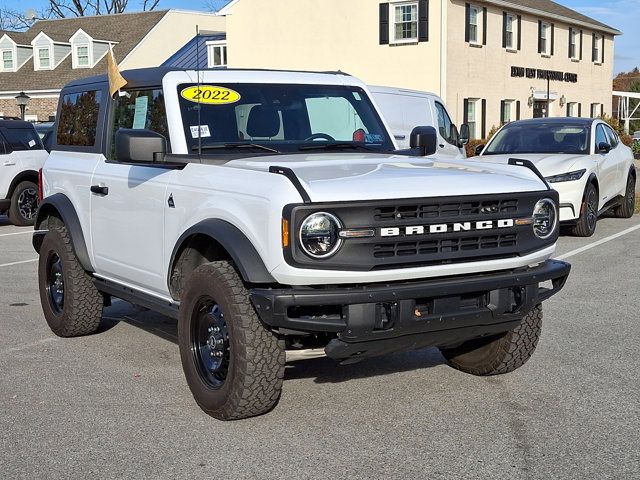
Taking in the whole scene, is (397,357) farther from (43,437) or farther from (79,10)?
(79,10)

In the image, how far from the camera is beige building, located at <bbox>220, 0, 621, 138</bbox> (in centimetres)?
3081

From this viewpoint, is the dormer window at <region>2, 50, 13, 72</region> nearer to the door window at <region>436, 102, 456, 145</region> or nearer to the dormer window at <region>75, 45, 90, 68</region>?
the dormer window at <region>75, 45, 90, 68</region>

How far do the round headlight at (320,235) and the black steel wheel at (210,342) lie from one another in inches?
28.0

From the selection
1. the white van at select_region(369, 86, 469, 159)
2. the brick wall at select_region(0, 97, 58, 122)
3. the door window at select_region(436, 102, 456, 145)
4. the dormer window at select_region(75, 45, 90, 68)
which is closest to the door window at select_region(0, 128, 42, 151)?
the white van at select_region(369, 86, 469, 159)

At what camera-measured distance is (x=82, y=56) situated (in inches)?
1767

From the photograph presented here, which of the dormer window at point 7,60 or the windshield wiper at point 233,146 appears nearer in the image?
the windshield wiper at point 233,146

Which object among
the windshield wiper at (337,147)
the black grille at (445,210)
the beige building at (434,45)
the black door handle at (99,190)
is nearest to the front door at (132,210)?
the black door handle at (99,190)

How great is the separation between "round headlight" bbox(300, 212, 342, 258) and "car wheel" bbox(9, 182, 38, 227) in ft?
42.5

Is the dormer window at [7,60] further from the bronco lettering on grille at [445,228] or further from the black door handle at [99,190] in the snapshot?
the bronco lettering on grille at [445,228]

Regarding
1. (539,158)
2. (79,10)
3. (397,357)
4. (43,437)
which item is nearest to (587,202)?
(539,158)

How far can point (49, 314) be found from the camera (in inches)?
291

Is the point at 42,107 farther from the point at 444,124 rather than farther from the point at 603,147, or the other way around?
the point at 603,147

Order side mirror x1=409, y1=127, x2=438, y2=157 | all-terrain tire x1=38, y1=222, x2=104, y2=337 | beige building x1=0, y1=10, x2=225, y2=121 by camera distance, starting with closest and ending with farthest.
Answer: side mirror x1=409, y1=127, x2=438, y2=157
all-terrain tire x1=38, y1=222, x2=104, y2=337
beige building x1=0, y1=10, x2=225, y2=121

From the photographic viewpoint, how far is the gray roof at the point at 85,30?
4428 centimetres
